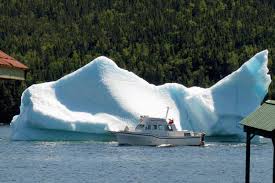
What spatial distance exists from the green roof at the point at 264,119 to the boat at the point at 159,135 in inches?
1553

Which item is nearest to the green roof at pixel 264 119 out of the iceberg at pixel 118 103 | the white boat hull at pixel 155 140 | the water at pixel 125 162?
the water at pixel 125 162

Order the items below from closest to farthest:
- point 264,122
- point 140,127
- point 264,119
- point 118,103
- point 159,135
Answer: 1. point 264,122
2. point 264,119
3. point 118,103
4. point 140,127
5. point 159,135

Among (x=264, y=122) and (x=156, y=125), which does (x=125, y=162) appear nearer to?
(x=156, y=125)

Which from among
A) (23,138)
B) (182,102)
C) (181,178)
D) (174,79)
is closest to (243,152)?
(182,102)

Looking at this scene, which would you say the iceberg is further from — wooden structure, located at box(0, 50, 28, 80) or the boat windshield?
wooden structure, located at box(0, 50, 28, 80)

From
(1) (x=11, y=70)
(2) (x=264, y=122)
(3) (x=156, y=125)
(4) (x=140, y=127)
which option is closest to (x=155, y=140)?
(3) (x=156, y=125)

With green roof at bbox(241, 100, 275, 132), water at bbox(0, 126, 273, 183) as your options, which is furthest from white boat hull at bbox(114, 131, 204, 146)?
green roof at bbox(241, 100, 275, 132)

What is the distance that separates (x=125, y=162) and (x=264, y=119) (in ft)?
88.5

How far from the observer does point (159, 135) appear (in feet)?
294

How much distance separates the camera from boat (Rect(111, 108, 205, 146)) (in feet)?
290

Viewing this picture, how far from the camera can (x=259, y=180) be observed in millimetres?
61531

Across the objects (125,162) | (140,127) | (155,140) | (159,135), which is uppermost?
(140,127)

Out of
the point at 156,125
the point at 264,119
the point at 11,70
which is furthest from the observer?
the point at 156,125

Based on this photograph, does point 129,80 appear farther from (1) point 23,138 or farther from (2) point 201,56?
(2) point 201,56
